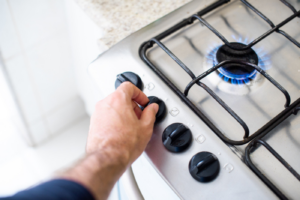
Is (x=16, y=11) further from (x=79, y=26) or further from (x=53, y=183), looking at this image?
(x=53, y=183)

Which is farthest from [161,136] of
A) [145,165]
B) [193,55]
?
[193,55]

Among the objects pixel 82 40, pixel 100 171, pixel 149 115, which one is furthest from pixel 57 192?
pixel 82 40

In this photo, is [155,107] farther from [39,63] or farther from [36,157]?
[36,157]

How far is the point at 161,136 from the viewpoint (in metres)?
0.44

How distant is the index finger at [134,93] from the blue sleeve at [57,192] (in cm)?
17

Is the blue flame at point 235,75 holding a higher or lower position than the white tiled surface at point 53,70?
lower

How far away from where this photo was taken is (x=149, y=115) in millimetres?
425

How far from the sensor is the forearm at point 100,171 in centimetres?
32

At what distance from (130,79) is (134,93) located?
43mm

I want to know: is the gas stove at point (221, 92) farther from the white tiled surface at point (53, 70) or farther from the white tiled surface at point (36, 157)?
the white tiled surface at point (36, 157)

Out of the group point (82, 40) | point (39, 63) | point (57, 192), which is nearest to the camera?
point (57, 192)

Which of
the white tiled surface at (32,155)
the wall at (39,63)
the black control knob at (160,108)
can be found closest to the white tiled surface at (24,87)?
the wall at (39,63)

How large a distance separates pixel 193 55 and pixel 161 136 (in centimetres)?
18

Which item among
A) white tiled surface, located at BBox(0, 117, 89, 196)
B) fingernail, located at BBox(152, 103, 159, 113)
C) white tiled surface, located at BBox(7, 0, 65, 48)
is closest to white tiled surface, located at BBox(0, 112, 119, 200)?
white tiled surface, located at BBox(0, 117, 89, 196)
